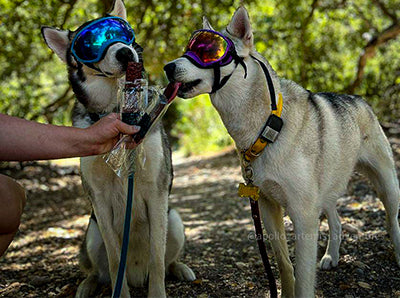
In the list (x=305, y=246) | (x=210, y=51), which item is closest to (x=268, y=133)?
(x=210, y=51)

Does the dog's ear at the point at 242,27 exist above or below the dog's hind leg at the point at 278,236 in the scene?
above

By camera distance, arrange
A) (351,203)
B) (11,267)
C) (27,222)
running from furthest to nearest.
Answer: (27,222)
(351,203)
(11,267)

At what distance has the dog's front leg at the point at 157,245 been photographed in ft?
10.8

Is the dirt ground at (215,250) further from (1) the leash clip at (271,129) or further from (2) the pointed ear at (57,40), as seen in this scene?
(2) the pointed ear at (57,40)

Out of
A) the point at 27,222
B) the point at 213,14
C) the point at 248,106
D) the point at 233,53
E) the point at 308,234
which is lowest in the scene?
the point at 27,222

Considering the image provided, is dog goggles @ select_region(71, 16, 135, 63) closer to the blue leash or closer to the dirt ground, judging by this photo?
the blue leash

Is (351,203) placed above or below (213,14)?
below

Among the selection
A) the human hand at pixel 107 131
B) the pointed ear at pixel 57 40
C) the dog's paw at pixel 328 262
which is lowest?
the dog's paw at pixel 328 262

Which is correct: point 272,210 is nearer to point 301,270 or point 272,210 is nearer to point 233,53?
point 301,270

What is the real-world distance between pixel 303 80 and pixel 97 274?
7.49 meters

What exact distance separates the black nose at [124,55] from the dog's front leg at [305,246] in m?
1.34

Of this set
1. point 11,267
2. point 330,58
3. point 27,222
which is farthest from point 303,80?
point 11,267

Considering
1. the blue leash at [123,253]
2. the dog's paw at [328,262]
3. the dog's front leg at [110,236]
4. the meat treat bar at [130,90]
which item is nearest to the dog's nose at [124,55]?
the meat treat bar at [130,90]

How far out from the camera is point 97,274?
12.5ft
